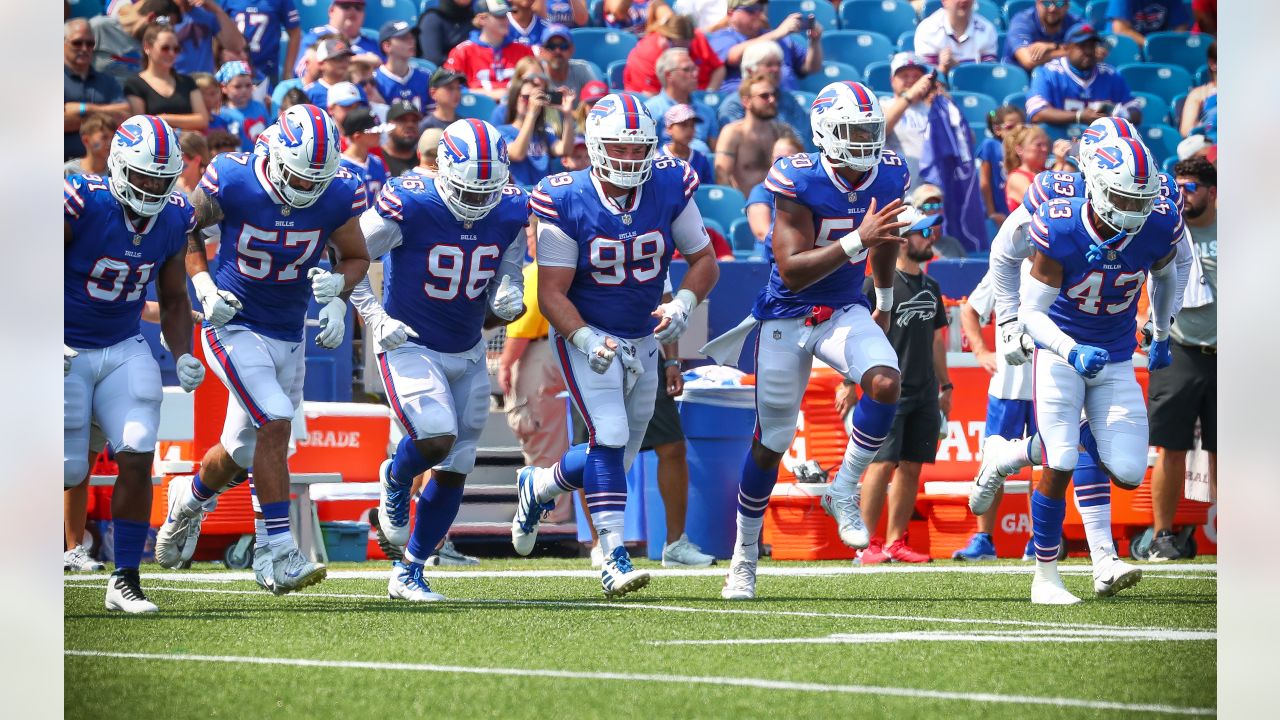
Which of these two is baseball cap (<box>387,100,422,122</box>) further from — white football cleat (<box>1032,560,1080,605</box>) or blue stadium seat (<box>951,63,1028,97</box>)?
white football cleat (<box>1032,560,1080,605</box>)

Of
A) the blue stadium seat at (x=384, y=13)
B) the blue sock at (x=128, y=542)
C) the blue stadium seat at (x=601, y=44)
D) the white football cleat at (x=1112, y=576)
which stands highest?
the blue stadium seat at (x=384, y=13)

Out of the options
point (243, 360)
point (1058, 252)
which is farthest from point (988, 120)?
point (243, 360)

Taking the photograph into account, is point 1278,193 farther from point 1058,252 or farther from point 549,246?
point 549,246

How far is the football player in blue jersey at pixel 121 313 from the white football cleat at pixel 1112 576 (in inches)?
138

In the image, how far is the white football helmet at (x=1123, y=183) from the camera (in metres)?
6.16

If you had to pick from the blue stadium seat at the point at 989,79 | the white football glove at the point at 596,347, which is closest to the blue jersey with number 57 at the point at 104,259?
the white football glove at the point at 596,347

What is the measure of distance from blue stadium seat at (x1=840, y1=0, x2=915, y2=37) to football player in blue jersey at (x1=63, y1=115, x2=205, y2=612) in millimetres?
9277

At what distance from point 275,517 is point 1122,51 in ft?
35.9

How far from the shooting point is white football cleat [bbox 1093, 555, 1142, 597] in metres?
6.24

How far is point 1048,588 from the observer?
20.8 ft

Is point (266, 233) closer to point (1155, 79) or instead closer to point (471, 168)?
point (471, 168)

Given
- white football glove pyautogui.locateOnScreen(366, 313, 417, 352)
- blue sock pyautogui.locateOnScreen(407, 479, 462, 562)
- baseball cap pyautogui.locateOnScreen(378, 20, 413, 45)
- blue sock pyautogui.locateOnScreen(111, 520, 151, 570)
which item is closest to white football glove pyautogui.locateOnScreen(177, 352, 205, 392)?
blue sock pyautogui.locateOnScreen(111, 520, 151, 570)

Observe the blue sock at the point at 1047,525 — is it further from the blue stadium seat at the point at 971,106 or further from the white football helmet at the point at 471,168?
the blue stadium seat at the point at 971,106

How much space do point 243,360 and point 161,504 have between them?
→ 9.29ft
